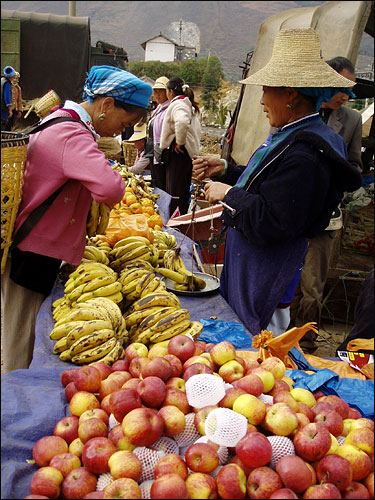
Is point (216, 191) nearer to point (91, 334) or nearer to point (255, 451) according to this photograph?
point (91, 334)

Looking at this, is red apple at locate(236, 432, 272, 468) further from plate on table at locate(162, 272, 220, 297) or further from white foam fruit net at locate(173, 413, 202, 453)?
plate on table at locate(162, 272, 220, 297)

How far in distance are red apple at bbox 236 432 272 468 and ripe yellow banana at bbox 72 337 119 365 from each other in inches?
32.9

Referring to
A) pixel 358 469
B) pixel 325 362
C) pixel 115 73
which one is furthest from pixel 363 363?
pixel 115 73

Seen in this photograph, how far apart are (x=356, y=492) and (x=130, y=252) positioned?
2060mm

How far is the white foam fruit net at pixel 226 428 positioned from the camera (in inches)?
46.3

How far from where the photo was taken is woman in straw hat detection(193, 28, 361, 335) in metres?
2.15

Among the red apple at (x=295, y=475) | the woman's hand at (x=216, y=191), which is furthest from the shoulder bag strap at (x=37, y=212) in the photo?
the red apple at (x=295, y=475)

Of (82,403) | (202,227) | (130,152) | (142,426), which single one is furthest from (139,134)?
(142,426)

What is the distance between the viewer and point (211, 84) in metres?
20.7

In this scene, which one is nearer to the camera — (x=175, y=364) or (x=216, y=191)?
(x=175, y=364)

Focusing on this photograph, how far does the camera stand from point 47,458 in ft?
4.15

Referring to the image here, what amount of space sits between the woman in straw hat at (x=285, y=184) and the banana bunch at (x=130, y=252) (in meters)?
0.63

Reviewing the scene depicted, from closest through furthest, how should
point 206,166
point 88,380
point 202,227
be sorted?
point 88,380, point 206,166, point 202,227

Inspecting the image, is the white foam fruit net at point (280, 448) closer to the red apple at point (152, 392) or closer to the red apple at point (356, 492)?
the red apple at point (356, 492)
